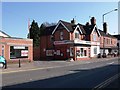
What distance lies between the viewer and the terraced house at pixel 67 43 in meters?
50.4

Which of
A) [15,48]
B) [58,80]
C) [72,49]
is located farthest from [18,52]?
[58,80]

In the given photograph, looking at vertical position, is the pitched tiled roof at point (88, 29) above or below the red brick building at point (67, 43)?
above

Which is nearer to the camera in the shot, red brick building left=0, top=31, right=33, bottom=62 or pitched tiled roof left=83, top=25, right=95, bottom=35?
red brick building left=0, top=31, right=33, bottom=62

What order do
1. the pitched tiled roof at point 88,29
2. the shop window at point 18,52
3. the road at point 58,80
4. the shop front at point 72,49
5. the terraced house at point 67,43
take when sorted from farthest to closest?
1. the pitched tiled roof at point 88,29
2. the terraced house at point 67,43
3. the shop front at point 72,49
4. the shop window at point 18,52
5. the road at point 58,80

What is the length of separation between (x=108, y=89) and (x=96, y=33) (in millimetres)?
52112

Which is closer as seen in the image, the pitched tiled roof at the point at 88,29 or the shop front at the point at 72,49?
the shop front at the point at 72,49

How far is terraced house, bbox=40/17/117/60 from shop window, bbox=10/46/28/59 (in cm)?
1255

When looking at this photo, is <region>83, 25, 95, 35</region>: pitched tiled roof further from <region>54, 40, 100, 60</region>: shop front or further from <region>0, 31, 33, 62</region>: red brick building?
<region>0, 31, 33, 62</region>: red brick building

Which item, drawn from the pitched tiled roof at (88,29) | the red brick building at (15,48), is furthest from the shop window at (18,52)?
the pitched tiled roof at (88,29)

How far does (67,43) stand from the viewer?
50469 millimetres

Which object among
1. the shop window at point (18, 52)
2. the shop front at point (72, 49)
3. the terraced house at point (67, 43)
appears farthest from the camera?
the terraced house at point (67, 43)

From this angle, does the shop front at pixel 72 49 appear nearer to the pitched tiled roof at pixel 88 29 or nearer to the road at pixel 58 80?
the pitched tiled roof at pixel 88 29

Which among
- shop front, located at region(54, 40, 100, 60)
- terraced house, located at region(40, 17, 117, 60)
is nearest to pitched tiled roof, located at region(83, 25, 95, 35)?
terraced house, located at region(40, 17, 117, 60)

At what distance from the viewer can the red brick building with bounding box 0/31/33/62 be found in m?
35.7
